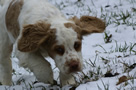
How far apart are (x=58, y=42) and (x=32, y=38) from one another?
283 mm

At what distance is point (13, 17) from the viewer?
4.19m

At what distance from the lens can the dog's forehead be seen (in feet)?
11.0

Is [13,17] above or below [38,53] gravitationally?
above

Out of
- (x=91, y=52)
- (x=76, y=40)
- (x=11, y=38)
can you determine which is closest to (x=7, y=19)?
(x=11, y=38)

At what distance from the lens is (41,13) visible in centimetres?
383

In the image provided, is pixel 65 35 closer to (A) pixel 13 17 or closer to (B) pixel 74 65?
(B) pixel 74 65

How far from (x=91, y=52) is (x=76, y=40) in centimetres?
195

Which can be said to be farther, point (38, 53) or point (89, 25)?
point (89, 25)

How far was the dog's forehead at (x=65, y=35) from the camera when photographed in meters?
3.36

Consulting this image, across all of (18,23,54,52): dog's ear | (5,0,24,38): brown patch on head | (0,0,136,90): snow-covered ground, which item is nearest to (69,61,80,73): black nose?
(0,0,136,90): snow-covered ground

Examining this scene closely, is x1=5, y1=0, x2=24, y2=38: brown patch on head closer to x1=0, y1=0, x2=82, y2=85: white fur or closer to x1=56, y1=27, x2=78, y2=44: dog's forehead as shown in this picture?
x1=0, y1=0, x2=82, y2=85: white fur

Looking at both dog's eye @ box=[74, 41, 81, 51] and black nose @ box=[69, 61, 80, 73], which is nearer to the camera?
black nose @ box=[69, 61, 80, 73]

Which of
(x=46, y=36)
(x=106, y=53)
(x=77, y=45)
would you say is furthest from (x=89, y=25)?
(x=106, y=53)

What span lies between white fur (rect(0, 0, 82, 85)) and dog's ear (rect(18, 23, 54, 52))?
138mm
